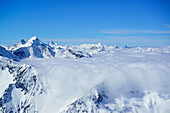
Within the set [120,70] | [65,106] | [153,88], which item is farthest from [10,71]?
[153,88]

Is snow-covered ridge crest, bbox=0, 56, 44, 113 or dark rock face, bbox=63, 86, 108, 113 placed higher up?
snow-covered ridge crest, bbox=0, 56, 44, 113

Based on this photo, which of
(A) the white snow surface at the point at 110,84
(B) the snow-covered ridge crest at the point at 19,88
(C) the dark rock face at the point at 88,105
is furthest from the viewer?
(A) the white snow surface at the point at 110,84

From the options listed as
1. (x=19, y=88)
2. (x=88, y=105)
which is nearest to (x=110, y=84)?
(x=88, y=105)

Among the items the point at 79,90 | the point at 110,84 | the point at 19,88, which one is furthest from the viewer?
the point at 110,84

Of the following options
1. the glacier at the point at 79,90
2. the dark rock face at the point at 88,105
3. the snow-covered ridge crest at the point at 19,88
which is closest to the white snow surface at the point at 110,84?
the glacier at the point at 79,90

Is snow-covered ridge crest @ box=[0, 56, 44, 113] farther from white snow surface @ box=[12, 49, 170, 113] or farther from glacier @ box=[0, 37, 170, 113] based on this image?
white snow surface @ box=[12, 49, 170, 113]

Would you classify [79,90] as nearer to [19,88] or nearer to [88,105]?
A: [88,105]

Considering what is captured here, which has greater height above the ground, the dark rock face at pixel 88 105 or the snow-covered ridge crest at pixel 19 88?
the snow-covered ridge crest at pixel 19 88

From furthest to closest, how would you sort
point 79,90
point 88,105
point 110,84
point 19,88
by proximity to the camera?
point 110,84
point 19,88
point 79,90
point 88,105

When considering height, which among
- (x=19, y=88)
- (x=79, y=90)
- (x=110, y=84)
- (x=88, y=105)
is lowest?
(x=88, y=105)

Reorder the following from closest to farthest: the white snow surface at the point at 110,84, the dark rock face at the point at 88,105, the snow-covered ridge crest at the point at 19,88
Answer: the dark rock face at the point at 88,105 < the snow-covered ridge crest at the point at 19,88 < the white snow surface at the point at 110,84

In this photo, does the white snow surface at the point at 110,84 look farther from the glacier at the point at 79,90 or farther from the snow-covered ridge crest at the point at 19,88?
the snow-covered ridge crest at the point at 19,88

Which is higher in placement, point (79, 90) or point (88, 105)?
point (79, 90)

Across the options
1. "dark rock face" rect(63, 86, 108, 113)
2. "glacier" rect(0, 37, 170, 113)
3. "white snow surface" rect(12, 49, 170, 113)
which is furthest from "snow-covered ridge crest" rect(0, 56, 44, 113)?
"dark rock face" rect(63, 86, 108, 113)
